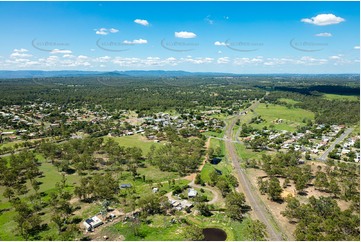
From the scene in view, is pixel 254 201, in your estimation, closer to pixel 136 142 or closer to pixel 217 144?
pixel 217 144

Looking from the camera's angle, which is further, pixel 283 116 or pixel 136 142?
pixel 283 116

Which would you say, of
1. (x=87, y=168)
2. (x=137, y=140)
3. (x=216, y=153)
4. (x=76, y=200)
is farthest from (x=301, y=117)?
(x=76, y=200)

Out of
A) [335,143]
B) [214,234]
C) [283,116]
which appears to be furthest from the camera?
[283,116]

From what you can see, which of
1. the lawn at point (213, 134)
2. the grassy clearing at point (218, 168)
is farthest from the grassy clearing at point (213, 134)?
the grassy clearing at point (218, 168)

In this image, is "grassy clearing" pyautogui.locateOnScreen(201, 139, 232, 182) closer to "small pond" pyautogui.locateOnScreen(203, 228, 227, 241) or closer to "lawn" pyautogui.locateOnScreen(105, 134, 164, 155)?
"small pond" pyautogui.locateOnScreen(203, 228, 227, 241)

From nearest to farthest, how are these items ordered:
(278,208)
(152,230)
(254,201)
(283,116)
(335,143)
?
(152,230), (278,208), (254,201), (335,143), (283,116)

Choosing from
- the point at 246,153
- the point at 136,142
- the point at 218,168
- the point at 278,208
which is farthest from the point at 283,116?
the point at 278,208

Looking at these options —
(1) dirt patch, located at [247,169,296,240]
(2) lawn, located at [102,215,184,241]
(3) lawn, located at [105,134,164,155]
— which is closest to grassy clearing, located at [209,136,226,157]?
(3) lawn, located at [105,134,164,155]

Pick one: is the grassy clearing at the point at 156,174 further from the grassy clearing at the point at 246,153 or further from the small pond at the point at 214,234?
the grassy clearing at the point at 246,153
